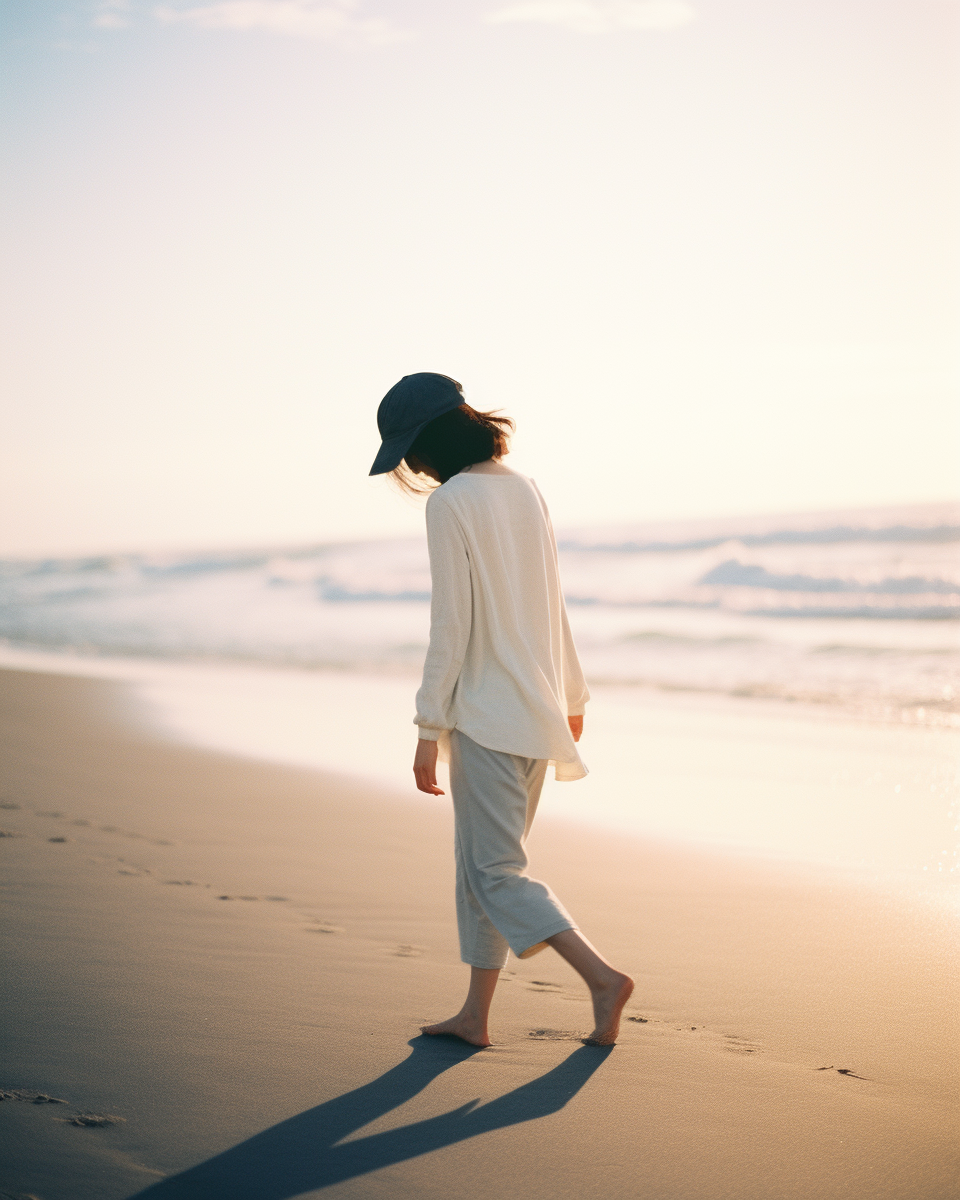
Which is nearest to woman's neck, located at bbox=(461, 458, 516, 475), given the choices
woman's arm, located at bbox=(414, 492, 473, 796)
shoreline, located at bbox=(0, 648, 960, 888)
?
woman's arm, located at bbox=(414, 492, 473, 796)

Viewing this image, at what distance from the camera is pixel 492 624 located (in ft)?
8.68

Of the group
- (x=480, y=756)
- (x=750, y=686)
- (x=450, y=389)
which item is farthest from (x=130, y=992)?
(x=750, y=686)

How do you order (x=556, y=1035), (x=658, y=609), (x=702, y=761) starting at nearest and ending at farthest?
Result: (x=556, y=1035) < (x=702, y=761) < (x=658, y=609)

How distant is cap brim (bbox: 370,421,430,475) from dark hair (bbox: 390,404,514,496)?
0.7 inches

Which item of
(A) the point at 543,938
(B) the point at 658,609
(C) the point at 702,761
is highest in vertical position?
(B) the point at 658,609

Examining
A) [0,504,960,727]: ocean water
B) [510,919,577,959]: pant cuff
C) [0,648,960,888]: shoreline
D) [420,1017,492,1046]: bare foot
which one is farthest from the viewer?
[0,504,960,727]: ocean water

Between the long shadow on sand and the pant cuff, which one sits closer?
the long shadow on sand

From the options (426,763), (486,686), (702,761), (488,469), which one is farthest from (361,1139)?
(702,761)

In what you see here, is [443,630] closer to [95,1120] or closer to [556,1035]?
[556,1035]

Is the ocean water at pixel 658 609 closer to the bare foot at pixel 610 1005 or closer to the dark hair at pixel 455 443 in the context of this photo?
the bare foot at pixel 610 1005

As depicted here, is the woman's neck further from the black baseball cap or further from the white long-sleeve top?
the black baseball cap

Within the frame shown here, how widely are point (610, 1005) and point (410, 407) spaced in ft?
5.13

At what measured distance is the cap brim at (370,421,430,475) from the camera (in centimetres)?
269

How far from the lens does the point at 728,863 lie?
4.43 metres
